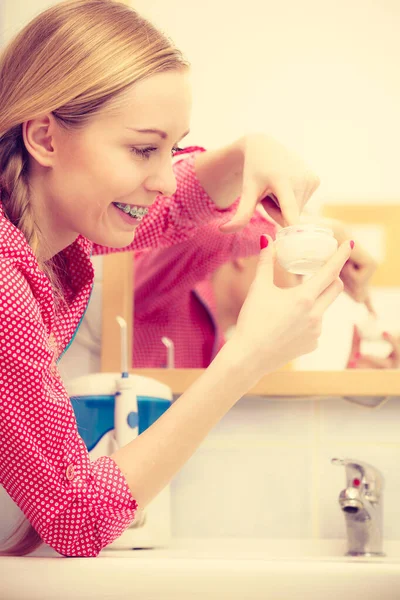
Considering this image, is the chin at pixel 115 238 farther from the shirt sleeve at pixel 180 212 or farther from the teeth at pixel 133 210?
the shirt sleeve at pixel 180 212

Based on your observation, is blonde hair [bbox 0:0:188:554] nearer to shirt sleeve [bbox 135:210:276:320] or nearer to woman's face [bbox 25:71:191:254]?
woman's face [bbox 25:71:191:254]

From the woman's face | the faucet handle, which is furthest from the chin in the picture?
the faucet handle

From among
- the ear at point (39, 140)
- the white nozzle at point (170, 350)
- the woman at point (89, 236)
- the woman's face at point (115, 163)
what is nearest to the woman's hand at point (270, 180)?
the woman at point (89, 236)

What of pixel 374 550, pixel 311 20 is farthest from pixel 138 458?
pixel 311 20

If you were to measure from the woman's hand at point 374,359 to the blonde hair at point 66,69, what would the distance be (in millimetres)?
564

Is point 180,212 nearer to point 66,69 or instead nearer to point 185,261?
point 185,261

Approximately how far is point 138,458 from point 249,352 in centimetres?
16

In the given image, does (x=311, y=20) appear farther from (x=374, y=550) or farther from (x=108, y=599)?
(x=108, y=599)

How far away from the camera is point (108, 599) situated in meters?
0.73

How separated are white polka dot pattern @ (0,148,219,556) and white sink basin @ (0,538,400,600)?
0.12 feet

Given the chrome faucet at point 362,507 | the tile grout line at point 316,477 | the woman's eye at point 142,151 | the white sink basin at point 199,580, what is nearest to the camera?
the white sink basin at point 199,580

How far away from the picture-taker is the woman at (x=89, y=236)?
2.44 ft

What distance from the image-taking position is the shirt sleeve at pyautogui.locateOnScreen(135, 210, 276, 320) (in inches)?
49.2

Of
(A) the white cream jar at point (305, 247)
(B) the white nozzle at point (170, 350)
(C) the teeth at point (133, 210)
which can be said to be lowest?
(A) the white cream jar at point (305, 247)
